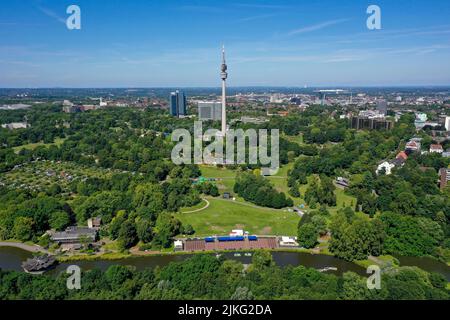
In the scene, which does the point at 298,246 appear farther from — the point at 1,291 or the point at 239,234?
the point at 1,291

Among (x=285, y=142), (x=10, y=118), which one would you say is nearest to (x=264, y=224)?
(x=285, y=142)

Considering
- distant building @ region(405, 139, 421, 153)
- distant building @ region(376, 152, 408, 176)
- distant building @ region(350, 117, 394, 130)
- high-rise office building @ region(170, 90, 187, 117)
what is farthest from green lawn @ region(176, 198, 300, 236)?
high-rise office building @ region(170, 90, 187, 117)

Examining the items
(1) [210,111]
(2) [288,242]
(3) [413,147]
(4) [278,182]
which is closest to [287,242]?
(2) [288,242]

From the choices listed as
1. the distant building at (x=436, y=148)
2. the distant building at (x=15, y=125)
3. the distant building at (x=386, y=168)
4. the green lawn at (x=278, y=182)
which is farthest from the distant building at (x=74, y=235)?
the distant building at (x=15, y=125)

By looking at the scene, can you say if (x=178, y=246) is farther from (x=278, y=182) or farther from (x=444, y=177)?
(x=444, y=177)

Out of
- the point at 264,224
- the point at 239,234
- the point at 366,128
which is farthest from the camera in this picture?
the point at 366,128

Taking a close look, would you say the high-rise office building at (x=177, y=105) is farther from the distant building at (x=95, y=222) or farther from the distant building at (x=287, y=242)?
the distant building at (x=287, y=242)
